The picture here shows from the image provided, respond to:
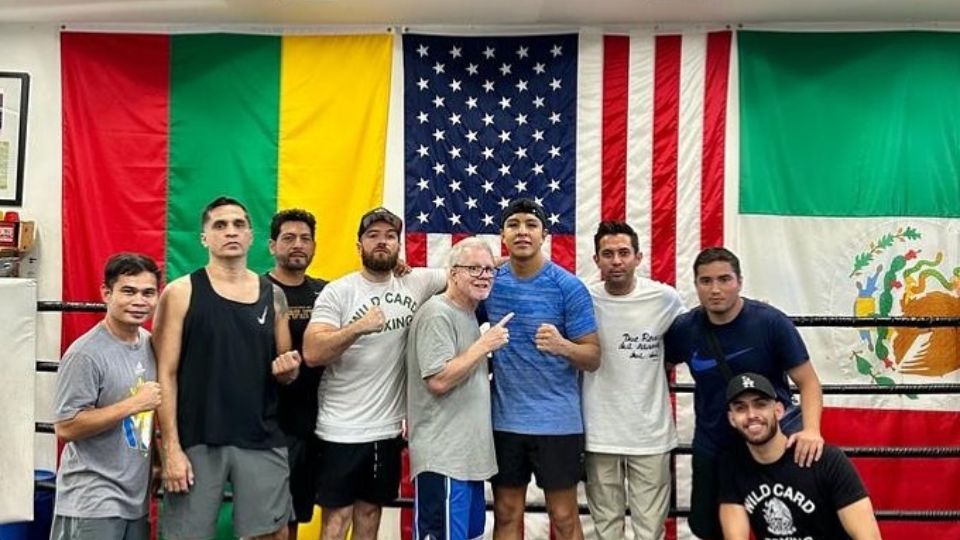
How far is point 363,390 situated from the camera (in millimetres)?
3010

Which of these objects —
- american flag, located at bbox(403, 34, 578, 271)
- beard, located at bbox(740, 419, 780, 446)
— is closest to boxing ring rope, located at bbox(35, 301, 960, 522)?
beard, located at bbox(740, 419, 780, 446)

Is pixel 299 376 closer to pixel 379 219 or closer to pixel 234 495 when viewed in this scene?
pixel 234 495

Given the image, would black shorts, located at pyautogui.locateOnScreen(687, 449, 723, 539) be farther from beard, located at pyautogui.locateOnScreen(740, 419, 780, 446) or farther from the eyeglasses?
the eyeglasses

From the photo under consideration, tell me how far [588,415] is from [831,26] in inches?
102

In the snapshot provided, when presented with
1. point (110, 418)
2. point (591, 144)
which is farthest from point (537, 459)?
point (591, 144)

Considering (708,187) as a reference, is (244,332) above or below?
below

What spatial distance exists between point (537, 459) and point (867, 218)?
2402 mm

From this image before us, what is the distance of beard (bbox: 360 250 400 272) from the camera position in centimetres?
303

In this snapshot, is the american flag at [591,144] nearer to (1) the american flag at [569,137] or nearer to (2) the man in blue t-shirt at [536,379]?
(1) the american flag at [569,137]

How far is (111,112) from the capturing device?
4.57m

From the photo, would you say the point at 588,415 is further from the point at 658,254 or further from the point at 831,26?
the point at 831,26

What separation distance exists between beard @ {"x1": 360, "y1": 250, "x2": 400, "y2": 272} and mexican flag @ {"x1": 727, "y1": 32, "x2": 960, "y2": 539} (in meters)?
2.14

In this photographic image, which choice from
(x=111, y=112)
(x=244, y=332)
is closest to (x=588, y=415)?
(x=244, y=332)

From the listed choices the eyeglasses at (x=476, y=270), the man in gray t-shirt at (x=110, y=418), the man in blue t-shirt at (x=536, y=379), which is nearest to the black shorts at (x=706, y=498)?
the man in blue t-shirt at (x=536, y=379)
